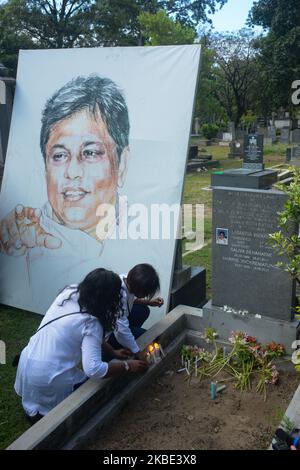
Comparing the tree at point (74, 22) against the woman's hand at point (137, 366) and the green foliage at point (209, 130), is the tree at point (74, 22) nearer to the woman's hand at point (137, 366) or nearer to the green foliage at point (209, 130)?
the green foliage at point (209, 130)

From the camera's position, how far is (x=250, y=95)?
3403cm

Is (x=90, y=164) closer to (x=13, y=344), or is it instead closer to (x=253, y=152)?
(x=253, y=152)

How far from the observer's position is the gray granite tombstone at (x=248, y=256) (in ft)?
11.4

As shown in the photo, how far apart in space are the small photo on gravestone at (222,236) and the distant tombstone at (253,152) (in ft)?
4.46

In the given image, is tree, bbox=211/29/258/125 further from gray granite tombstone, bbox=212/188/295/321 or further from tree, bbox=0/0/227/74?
gray granite tombstone, bbox=212/188/295/321

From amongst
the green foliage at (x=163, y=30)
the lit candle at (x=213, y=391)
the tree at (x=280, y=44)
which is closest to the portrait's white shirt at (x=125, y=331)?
the lit candle at (x=213, y=391)

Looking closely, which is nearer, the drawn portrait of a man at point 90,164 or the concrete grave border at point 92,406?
the concrete grave border at point 92,406

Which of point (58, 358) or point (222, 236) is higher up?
point (222, 236)

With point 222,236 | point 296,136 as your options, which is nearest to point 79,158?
point 222,236

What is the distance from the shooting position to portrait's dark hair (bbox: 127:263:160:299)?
294 cm

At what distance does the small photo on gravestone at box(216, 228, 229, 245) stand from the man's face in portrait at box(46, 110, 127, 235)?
1.19 metres

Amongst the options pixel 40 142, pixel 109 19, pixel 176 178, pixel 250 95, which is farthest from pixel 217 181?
pixel 250 95

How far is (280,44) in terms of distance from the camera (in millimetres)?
22469

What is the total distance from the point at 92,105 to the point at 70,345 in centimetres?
279
